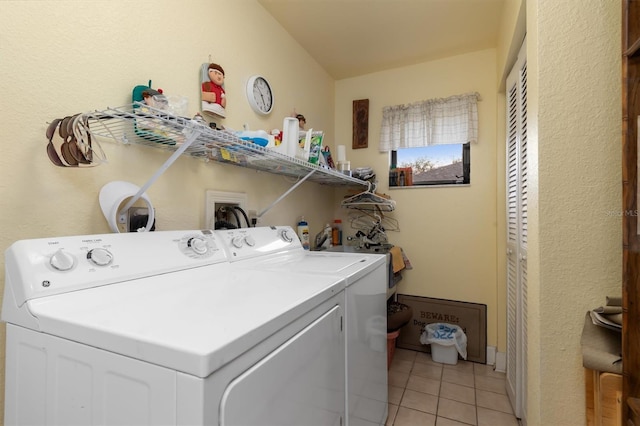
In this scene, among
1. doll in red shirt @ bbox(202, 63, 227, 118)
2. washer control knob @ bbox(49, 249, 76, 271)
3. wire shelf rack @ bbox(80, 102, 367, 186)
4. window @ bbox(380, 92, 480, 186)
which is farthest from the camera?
window @ bbox(380, 92, 480, 186)

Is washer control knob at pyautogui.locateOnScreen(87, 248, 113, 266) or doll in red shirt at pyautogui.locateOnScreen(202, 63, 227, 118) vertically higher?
doll in red shirt at pyautogui.locateOnScreen(202, 63, 227, 118)

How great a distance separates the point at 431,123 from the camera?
9.05ft

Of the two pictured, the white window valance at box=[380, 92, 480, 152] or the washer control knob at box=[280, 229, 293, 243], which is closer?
the washer control knob at box=[280, 229, 293, 243]

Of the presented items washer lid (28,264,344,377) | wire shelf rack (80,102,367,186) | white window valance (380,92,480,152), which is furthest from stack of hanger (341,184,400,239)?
washer lid (28,264,344,377)

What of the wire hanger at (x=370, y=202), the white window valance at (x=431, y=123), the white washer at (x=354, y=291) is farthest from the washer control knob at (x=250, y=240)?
the white window valance at (x=431, y=123)

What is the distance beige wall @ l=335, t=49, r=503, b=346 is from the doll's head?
1780 millimetres

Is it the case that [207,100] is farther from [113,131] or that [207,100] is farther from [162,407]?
[162,407]

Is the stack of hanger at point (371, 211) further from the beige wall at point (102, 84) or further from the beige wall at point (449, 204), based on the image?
the beige wall at point (102, 84)

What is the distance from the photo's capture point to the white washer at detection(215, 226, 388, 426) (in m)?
1.23

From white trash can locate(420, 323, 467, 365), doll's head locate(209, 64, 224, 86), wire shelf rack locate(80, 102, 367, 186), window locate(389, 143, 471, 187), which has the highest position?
doll's head locate(209, 64, 224, 86)

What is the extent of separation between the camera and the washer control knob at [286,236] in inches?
69.2

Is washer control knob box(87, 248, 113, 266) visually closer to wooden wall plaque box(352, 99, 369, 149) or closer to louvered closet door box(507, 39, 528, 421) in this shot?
louvered closet door box(507, 39, 528, 421)

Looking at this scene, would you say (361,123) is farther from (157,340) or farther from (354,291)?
(157,340)

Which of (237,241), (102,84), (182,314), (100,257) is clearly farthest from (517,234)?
(102,84)
